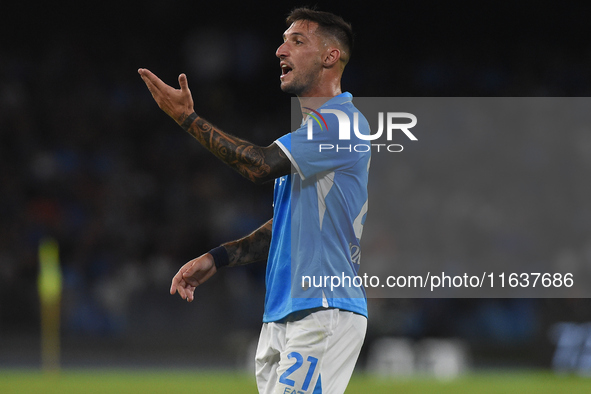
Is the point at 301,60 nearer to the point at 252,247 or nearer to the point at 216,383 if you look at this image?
the point at 252,247

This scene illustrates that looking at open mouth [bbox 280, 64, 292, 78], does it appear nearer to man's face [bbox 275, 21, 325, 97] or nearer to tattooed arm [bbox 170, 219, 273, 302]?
man's face [bbox 275, 21, 325, 97]

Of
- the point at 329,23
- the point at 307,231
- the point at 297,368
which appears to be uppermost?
the point at 329,23

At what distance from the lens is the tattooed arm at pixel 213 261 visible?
12.7 feet

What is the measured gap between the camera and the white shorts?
3.46 meters

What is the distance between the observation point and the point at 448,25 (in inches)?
656

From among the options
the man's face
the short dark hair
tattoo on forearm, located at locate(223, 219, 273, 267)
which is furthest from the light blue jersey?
the short dark hair

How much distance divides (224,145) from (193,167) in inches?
461

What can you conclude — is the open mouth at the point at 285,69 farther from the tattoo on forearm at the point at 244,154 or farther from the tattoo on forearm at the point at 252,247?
the tattoo on forearm at the point at 252,247

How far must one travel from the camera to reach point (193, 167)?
15133 mm

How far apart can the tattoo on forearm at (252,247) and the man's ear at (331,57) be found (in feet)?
2.74

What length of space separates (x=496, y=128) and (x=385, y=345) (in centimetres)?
494

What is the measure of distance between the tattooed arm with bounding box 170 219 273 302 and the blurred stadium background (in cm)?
747

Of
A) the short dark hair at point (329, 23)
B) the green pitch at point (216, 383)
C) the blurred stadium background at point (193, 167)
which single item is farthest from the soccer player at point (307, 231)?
the blurred stadium background at point (193, 167)

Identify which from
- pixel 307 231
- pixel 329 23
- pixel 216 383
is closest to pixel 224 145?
pixel 307 231
